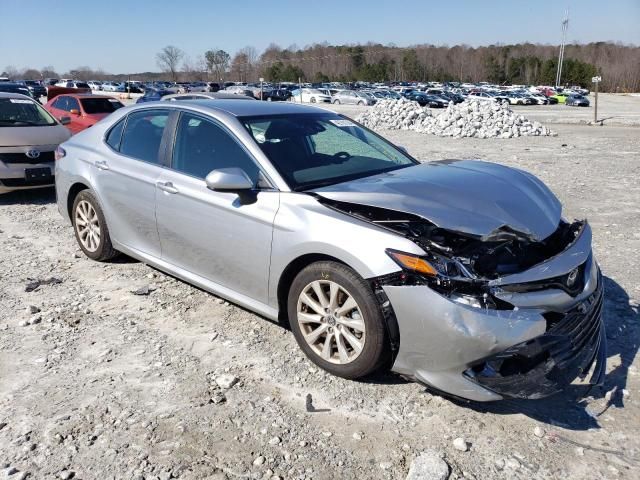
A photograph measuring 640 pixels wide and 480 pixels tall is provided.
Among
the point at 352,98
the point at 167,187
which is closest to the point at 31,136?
the point at 167,187

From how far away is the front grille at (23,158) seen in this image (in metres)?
8.03

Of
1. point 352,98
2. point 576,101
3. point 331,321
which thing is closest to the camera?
point 331,321

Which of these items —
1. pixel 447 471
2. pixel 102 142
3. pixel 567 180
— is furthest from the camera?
pixel 567 180

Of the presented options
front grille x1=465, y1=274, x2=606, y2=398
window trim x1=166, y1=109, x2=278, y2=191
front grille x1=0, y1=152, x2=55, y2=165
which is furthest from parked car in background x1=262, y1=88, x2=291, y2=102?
front grille x1=465, y1=274, x2=606, y2=398

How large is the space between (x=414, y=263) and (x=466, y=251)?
0.38m

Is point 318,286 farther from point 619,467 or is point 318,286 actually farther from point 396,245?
point 619,467

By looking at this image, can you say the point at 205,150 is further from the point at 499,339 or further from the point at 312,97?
the point at 312,97

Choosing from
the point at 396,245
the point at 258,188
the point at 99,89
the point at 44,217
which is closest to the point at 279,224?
the point at 258,188

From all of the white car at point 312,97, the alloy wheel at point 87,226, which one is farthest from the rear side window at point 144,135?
the white car at point 312,97

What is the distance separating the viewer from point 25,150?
8.20 m

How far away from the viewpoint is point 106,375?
358cm

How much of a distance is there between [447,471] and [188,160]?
2.92 meters

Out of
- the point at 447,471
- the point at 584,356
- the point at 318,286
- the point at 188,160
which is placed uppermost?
the point at 188,160

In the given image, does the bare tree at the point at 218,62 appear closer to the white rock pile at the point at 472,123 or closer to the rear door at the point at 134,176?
the white rock pile at the point at 472,123
